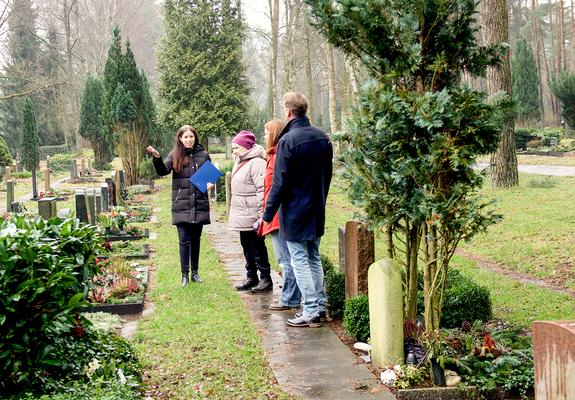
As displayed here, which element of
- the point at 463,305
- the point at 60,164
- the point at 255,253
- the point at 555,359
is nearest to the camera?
the point at 555,359

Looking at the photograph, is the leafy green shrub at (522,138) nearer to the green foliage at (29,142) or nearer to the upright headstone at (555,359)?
the green foliage at (29,142)

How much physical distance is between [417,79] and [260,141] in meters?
45.9

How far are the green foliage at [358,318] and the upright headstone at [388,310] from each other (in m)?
0.74

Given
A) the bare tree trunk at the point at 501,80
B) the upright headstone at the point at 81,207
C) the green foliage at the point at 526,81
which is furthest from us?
the green foliage at the point at 526,81

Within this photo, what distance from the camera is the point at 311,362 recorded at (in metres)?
5.86

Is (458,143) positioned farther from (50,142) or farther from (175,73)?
(50,142)

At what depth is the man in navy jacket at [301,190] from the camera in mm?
6766

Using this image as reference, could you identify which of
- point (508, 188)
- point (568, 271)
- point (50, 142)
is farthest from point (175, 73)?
point (50, 142)

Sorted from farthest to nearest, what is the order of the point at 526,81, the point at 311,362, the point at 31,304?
the point at 526,81 < the point at 311,362 < the point at 31,304

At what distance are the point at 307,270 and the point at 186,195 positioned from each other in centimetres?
255

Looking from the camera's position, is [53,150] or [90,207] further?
[53,150]

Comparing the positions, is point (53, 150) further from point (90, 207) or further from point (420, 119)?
point (420, 119)

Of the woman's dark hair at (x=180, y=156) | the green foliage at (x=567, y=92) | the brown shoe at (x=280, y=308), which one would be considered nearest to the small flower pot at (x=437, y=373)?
the brown shoe at (x=280, y=308)

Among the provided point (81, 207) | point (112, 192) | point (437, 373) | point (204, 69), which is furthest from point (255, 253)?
point (204, 69)
